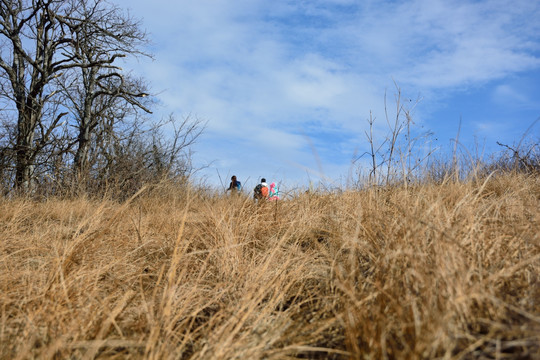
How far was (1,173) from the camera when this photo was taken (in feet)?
30.0

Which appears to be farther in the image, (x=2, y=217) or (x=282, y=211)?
(x=2, y=217)

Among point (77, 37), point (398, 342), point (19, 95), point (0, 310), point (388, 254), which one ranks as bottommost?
point (0, 310)

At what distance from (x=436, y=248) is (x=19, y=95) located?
39.2ft

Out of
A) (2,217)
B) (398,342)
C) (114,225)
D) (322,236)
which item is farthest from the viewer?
(2,217)

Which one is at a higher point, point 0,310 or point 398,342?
point 398,342

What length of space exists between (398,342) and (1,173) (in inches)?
427

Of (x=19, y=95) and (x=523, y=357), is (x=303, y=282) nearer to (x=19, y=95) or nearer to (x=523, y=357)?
(x=523, y=357)

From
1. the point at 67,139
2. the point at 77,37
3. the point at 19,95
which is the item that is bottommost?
the point at 67,139

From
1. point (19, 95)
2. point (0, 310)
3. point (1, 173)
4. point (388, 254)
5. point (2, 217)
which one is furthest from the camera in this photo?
point (19, 95)

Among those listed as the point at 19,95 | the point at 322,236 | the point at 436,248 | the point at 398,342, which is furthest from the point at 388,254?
the point at 19,95

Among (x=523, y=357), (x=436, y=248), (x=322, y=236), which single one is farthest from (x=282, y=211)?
(x=523, y=357)

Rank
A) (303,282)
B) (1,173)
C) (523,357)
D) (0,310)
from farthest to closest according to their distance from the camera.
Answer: (1,173) → (303,282) → (0,310) → (523,357)

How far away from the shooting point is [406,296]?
1.13 m

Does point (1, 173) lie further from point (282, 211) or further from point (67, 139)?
point (282, 211)
